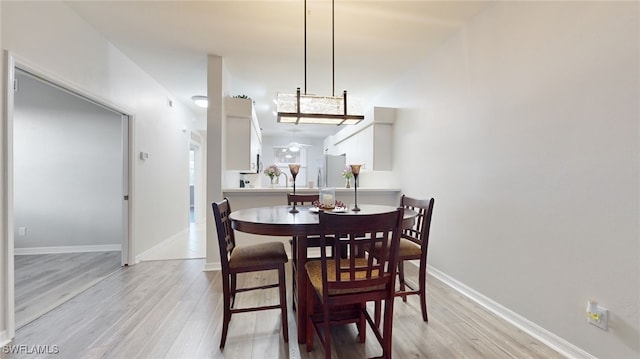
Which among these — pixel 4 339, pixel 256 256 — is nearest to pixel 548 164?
pixel 256 256

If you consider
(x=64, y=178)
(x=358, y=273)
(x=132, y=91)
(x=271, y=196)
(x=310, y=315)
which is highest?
(x=132, y=91)

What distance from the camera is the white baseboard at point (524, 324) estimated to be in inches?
64.8

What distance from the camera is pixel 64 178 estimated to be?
4.00m

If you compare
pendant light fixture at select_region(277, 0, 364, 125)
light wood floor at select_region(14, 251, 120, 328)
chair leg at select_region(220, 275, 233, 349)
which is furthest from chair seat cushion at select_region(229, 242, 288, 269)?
light wood floor at select_region(14, 251, 120, 328)

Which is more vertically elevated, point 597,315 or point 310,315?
point 597,315

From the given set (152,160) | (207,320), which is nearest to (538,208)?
(207,320)

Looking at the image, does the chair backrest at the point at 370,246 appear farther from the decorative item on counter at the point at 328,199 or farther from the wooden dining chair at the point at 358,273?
the decorative item on counter at the point at 328,199

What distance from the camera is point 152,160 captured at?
399 centimetres

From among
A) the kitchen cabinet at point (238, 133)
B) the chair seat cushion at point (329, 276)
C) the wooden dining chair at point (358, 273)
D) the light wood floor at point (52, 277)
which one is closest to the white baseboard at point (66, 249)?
the light wood floor at point (52, 277)

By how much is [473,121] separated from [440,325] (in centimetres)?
179

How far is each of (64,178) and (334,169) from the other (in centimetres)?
480

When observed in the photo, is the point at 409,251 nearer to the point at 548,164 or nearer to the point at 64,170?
the point at 548,164

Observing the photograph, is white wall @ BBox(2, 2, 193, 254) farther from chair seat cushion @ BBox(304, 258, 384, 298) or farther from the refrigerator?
the refrigerator

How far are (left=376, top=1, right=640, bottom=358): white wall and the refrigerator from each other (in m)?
3.36
